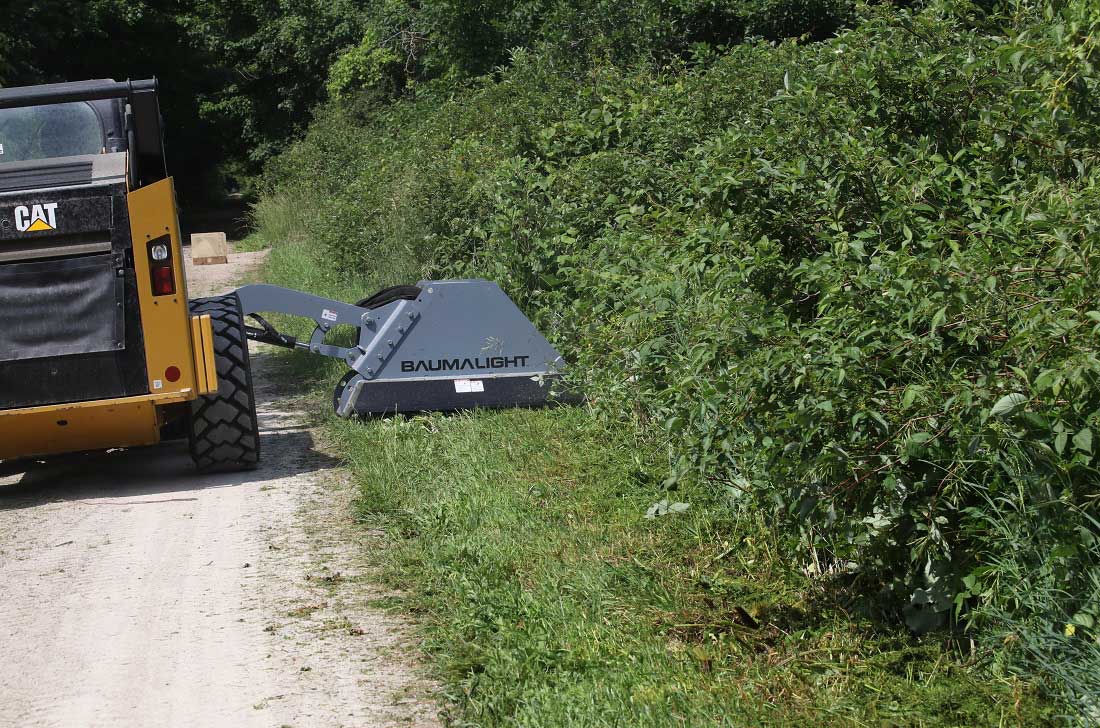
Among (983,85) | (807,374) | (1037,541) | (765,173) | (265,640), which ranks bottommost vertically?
(265,640)

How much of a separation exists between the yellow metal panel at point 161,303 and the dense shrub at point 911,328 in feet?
8.51

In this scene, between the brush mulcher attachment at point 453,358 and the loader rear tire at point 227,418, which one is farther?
the brush mulcher attachment at point 453,358

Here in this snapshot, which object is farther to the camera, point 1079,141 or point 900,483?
point 1079,141

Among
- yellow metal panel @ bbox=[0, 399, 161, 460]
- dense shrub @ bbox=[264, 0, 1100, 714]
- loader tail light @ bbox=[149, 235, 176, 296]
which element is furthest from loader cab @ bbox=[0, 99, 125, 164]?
dense shrub @ bbox=[264, 0, 1100, 714]

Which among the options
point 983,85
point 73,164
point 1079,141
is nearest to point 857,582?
point 1079,141

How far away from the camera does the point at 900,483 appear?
12.7 ft

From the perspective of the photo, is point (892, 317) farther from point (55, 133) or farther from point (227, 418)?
point (55, 133)

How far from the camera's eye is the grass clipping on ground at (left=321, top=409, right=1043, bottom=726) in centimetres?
379

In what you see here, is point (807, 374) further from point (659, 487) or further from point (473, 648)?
point (659, 487)

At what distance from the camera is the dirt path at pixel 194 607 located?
167 inches

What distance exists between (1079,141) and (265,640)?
3.79 meters

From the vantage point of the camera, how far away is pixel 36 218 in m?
6.86

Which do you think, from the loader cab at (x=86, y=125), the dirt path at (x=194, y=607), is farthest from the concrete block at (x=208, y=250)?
the dirt path at (x=194, y=607)

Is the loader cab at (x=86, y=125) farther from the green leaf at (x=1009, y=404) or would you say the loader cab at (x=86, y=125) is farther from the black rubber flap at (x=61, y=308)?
the green leaf at (x=1009, y=404)
